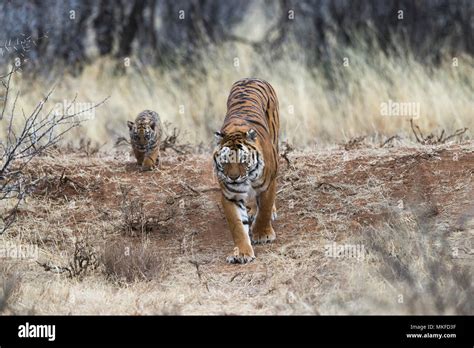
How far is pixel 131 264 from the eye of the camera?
870 centimetres

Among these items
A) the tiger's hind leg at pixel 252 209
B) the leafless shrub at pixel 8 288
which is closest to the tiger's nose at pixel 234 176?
the tiger's hind leg at pixel 252 209

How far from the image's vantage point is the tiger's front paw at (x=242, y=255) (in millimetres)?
9031

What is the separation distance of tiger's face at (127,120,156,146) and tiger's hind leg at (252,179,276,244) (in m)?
2.56

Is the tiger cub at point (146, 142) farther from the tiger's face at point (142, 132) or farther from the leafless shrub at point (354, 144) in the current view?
the leafless shrub at point (354, 144)

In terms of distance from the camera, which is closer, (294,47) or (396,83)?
(396,83)

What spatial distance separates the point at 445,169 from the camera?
1039cm

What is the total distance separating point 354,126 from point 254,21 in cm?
350

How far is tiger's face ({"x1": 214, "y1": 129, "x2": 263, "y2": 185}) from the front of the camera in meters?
8.84

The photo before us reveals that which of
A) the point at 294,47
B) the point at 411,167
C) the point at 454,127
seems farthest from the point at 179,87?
the point at 411,167

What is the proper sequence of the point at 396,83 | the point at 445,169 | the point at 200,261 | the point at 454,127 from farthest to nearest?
the point at 396,83
the point at 454,127
the point at 445,169
the point at 200,261

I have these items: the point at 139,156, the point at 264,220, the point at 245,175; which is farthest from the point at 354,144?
the point at 245,175

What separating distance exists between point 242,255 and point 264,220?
0.57 metres
